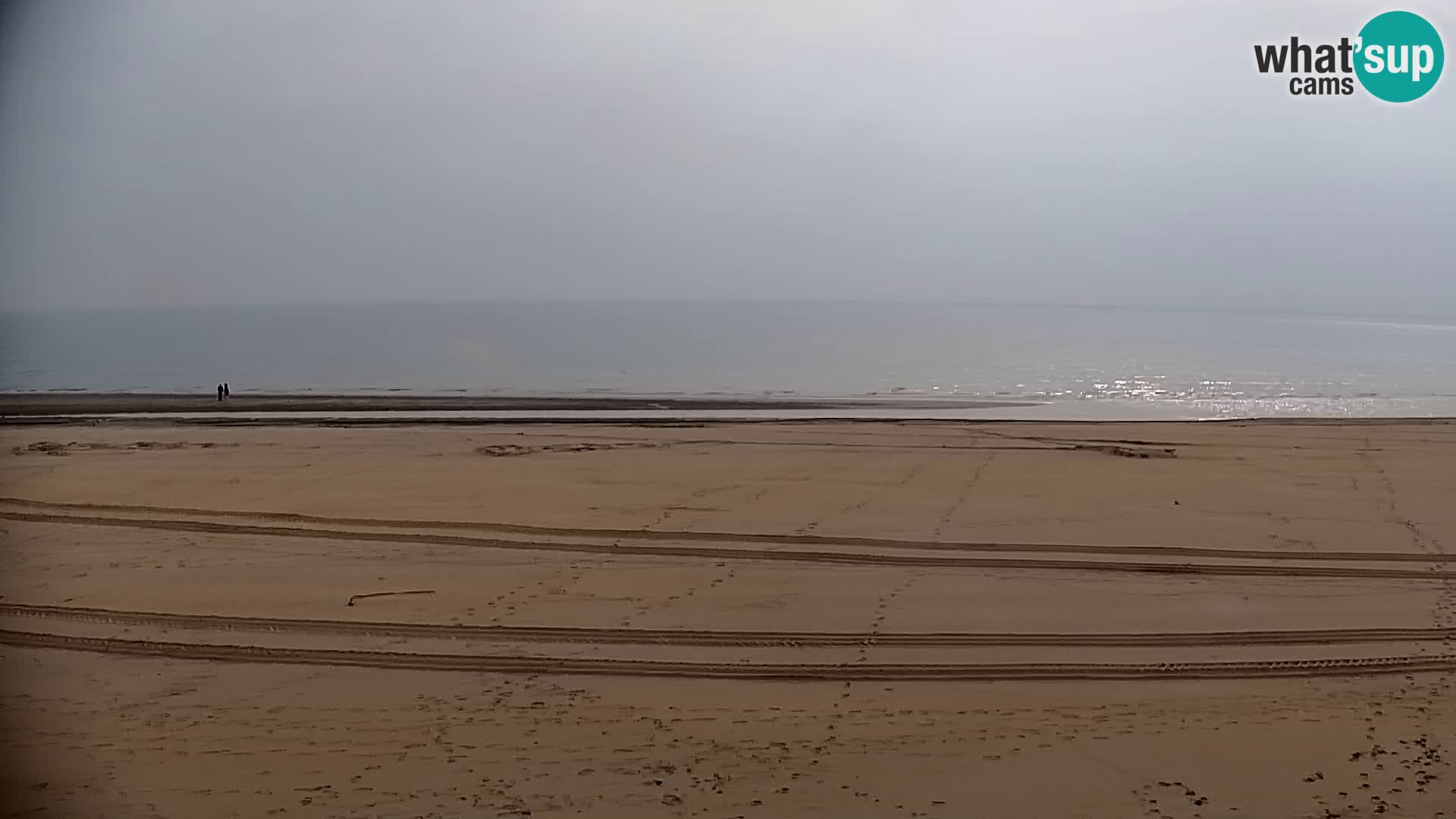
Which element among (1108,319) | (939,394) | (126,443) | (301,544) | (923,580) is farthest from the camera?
(1108,319)

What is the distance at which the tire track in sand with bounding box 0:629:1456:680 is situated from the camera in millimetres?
3863

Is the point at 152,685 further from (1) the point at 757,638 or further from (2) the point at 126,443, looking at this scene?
(2) the point at 126,443

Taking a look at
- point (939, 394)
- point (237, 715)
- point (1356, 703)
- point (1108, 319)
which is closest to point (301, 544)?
point (237, 715)

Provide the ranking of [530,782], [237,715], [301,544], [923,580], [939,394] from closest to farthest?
[530,782]
[237,715]
[923,580]
[301,544]
[939,394]

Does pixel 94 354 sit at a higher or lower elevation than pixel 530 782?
higher

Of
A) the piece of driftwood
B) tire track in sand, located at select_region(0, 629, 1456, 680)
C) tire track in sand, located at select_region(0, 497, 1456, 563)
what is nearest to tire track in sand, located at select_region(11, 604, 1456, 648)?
tire track in sand, located at select_region(0, 629, 1456, 680)

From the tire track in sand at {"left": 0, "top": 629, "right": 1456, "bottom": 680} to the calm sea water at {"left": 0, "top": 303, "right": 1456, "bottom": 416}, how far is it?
8918 millimetres

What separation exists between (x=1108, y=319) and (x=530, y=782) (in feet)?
131

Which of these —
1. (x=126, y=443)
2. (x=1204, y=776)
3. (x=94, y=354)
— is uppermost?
(x=94, y=354)

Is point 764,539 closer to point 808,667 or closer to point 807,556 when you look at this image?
point 807,556

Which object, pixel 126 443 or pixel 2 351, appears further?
pixel 2 351

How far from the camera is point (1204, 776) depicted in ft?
10.5

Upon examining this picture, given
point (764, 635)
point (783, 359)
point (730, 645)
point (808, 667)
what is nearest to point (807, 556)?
point (764, 635)

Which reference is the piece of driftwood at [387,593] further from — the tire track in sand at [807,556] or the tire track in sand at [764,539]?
the tire track in sand at [764,539]
